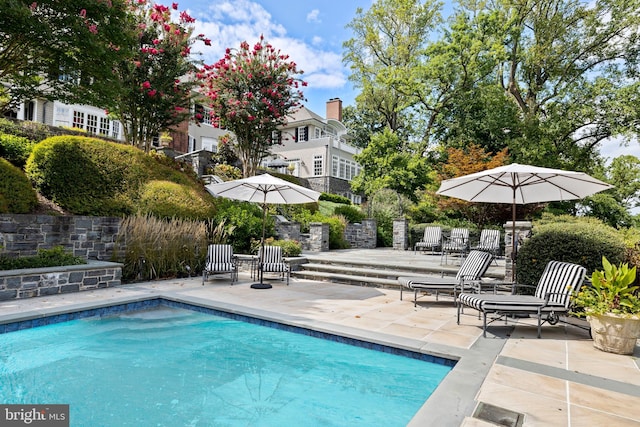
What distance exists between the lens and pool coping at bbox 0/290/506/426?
2678 millimetres

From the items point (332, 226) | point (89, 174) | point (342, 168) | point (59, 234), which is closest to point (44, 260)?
point (59, 234)

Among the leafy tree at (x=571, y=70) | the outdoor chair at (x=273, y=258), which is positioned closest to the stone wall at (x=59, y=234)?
the outdoor chair at (x=273, y=258)

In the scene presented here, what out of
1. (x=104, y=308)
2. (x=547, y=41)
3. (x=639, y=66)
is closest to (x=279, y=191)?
(x=104, y=308)

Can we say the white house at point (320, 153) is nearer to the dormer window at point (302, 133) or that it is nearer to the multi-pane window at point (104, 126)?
the dormer window at point (302, 133)

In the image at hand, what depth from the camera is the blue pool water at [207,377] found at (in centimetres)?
310

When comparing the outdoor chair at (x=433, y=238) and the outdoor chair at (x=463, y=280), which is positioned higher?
the outdoor chair at (x=433, y=238)

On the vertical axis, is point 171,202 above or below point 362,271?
above

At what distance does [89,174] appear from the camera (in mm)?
8664

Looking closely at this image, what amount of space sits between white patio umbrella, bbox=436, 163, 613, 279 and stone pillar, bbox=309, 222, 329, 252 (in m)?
7.03

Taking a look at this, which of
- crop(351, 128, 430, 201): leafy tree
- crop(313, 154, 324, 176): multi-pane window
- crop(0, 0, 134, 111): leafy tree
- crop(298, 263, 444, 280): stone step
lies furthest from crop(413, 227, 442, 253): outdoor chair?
crop(313, 154, 324, 176): multi-pane window

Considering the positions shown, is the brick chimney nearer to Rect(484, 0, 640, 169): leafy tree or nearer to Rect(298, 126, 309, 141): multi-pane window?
Rect(298, 126, 309, 141): multi-pane window

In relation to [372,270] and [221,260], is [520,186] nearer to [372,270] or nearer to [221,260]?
[372,270]

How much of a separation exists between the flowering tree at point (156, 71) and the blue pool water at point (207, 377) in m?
7.80

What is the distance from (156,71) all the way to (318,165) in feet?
54.5
